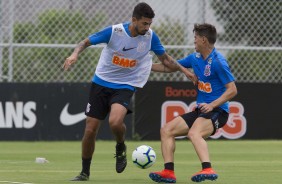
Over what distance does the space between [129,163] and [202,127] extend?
3437mm

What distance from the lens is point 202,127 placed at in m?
10.9

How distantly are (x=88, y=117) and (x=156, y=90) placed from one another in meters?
8.04

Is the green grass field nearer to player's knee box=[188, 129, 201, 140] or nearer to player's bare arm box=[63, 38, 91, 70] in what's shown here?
player's knee box=[188, 129, 201, 140]

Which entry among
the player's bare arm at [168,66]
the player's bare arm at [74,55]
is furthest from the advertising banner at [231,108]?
the player's bare arm at [74,55]

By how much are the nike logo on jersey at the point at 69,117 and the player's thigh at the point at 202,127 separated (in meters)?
8.17

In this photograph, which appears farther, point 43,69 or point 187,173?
point 43,69

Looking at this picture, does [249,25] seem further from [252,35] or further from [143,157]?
[143,157]

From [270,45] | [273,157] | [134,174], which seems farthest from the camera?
[270,45]

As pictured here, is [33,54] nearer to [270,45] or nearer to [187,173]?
[270,45]

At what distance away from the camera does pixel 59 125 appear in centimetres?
1895

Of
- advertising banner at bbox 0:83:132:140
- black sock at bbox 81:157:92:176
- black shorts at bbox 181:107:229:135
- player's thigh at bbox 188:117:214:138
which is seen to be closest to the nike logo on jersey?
advertising banner at bbox 0:83:132:140

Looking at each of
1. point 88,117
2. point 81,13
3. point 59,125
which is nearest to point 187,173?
point 88,117

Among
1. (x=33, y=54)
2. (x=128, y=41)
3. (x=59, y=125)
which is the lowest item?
(x=59, y=125)

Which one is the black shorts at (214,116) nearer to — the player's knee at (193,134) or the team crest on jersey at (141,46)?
the player's knee at (193,134)
